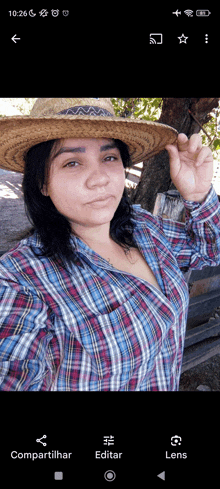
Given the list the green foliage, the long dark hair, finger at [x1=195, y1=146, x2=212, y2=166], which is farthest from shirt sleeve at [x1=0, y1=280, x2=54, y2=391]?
the green foliage

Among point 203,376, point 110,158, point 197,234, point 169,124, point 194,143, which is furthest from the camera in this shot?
point 203,376

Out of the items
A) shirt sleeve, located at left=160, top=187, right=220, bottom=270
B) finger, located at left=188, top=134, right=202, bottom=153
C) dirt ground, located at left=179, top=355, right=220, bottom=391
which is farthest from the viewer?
dirt ground, located at left=179, top=355, right=220, bottom=391

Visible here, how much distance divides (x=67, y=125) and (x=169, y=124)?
6.39 ft

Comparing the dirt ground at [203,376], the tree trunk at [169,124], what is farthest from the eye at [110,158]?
the dirt ground at [203,376]

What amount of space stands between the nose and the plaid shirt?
28cm

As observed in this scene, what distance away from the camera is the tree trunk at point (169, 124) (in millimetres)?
2479

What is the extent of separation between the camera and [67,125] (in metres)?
0.97

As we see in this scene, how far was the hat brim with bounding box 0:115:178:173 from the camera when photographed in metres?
0.97
